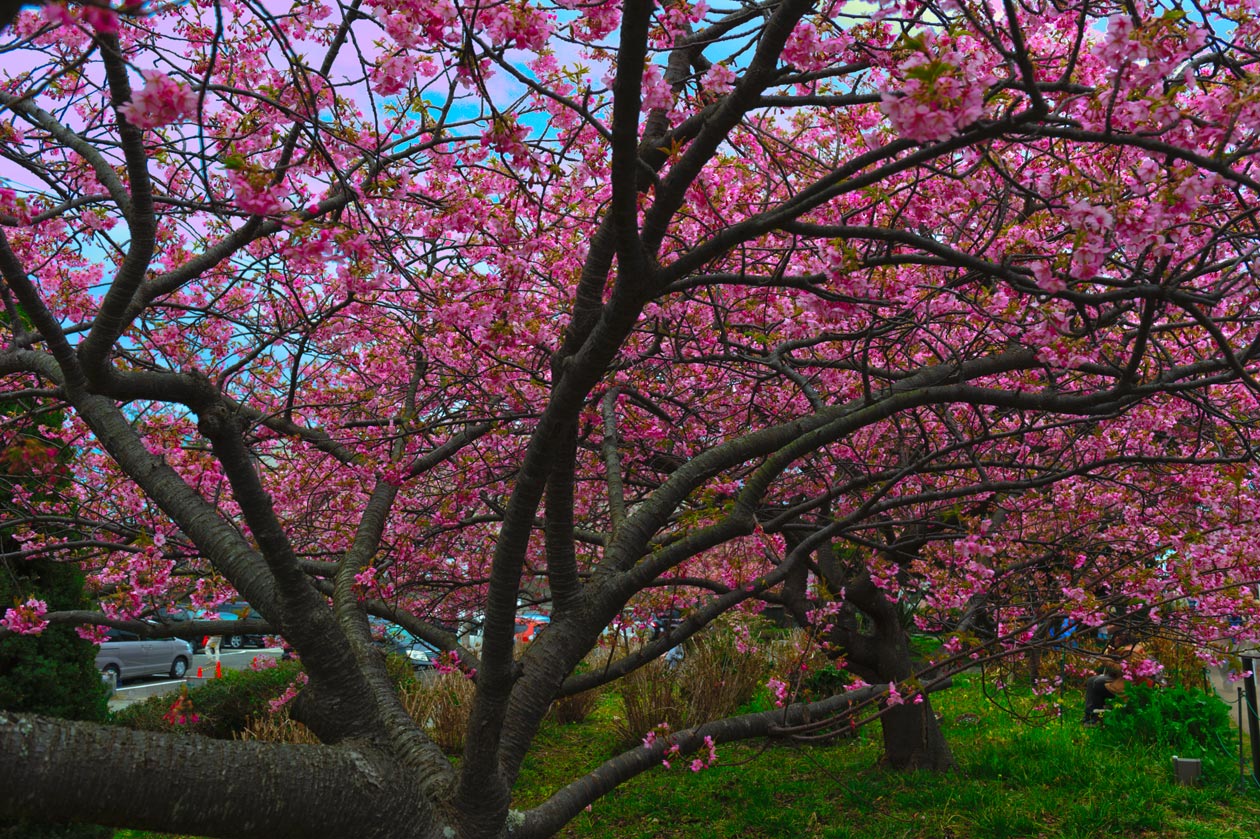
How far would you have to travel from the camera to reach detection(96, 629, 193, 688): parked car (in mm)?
17531

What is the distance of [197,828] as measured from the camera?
7.37ft

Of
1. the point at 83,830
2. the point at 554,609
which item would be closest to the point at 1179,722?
the point at 554,609

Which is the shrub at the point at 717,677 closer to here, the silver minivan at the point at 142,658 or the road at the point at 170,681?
the road at the point at 170,681

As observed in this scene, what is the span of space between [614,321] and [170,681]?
70.8 ft

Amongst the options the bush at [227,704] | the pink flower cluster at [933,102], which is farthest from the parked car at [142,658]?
the pink flower cluster at [933,102]

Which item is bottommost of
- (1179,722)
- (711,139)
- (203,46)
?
(1179,722)

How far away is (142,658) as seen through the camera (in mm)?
18812

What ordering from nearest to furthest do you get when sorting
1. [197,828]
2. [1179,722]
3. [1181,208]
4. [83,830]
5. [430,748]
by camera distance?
[1181,208] → [197,828] → [430,748] → [83,830] → [1179,722]

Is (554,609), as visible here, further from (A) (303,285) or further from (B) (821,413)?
(A) (303,285)

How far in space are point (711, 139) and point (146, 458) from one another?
266cm

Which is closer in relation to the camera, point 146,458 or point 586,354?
point 586,354

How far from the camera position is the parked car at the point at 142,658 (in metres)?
17.5

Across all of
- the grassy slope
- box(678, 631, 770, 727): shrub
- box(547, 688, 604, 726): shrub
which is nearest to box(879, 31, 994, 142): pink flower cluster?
the grassy slope

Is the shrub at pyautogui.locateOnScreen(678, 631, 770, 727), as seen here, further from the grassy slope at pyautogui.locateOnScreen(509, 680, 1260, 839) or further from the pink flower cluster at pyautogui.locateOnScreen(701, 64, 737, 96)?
the pink flower cluster at pyautogui.locateOnScreen(701, 64, 737, 96)
